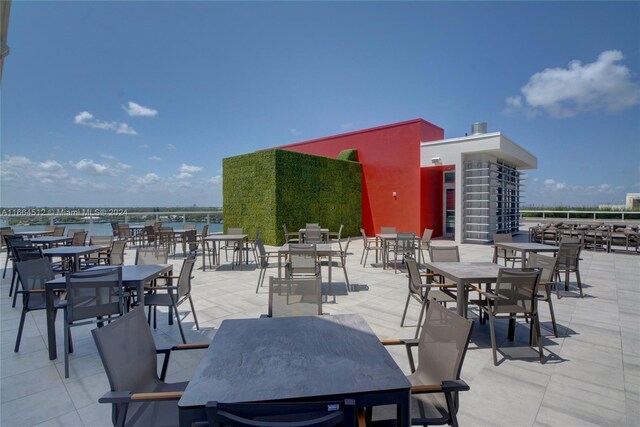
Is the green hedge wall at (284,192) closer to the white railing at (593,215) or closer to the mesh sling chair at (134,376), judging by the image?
the mesh sling chair at (134,376)

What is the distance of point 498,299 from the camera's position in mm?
2742

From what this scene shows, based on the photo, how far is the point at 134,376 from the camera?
4.75 feet

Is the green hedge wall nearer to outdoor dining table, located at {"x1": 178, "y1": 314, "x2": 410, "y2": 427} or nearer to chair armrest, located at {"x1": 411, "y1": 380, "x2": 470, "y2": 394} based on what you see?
outdoor dining table, located at {"x1": 178, "y1": 314, "x2": 410, "y2": 427}

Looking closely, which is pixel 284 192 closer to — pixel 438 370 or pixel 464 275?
pixel 464 275

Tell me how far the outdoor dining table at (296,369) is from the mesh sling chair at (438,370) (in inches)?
6.5

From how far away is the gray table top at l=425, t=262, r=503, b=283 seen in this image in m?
2.88

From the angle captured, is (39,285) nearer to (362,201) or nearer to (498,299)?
(498,299)

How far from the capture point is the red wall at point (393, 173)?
11812mm

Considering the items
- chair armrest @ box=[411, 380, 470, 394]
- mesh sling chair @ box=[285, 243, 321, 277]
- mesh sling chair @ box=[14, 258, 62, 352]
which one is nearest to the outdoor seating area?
mesh sling chair @ box=[285, 243, 321, 277]

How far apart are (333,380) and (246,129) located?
14.9m

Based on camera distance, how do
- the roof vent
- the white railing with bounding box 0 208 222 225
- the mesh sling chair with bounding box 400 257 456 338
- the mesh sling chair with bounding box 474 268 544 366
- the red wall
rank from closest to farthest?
1. the mesh sling chair with bounding box 474 268 544 366
2. the mesh sling chair with bounding box 400 257 456 338
3. the white railing with bounding box 0 208 222 225
4. the roof vent
5. the red wall

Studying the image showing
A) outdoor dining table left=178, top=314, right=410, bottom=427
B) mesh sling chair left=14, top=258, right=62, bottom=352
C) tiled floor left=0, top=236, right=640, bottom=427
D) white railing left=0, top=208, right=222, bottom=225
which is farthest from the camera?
white railing left=0, top=208, right=222, bottom=225

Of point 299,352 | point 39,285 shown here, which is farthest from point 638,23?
point 39,285

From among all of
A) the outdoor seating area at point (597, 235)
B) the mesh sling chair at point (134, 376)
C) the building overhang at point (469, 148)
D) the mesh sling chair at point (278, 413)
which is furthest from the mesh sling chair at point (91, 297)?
the building overhang at point (469, 148)
